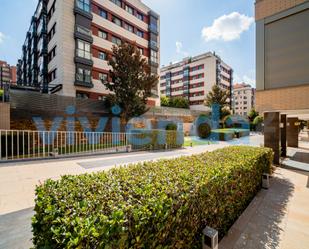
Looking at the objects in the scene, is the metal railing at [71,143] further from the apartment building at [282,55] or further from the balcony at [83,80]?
the balcony at [83,80]

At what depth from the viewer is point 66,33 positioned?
57.5ft

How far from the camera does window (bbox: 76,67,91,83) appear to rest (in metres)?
18.2

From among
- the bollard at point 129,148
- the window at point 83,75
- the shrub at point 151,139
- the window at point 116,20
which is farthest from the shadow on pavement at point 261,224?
the window at point 116,20

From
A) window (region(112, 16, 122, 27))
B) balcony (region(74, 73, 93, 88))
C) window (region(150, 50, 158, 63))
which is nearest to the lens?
balcony (region(74, 73, 93, 88))

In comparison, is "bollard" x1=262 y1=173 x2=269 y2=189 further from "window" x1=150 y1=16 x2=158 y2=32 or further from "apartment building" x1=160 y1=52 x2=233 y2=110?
"apartment building" x1=160 y1=52 x2=233 y2=110

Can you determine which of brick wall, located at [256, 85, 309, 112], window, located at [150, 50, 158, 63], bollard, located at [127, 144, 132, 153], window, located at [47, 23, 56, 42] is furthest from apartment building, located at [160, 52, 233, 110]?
brick wall, located at [256, 85, 309, 112]

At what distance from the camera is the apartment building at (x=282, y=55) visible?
236 inches

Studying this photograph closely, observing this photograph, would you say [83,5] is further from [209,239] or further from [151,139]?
[209,239]

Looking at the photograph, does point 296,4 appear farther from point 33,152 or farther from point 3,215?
point 33,152

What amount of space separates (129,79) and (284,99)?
1107cm

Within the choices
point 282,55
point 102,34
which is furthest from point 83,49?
point 282,55

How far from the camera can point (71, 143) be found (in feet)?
31.6

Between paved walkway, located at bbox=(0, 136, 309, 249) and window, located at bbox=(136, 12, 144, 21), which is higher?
window, located at bbox=(136, 12, 144, 21)

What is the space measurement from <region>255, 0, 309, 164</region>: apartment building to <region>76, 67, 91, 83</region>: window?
16479 millimetres
